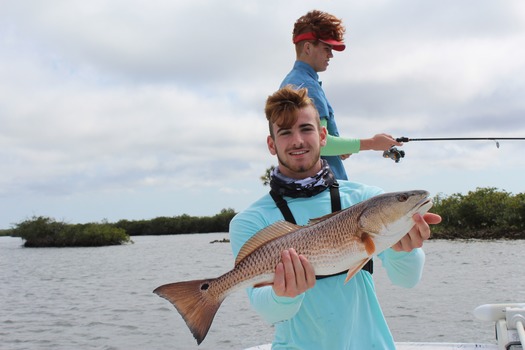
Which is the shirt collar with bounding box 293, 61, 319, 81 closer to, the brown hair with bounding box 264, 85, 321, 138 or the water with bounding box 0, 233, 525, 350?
the brown hair with bounding box 264, 85, 321, 138

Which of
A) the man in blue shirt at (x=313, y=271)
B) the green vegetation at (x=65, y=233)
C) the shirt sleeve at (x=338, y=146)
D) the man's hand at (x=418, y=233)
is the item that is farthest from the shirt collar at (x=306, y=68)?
the green vegetation at (x=65, y=233)

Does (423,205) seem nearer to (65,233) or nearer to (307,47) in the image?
(307,47)

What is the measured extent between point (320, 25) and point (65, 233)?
216 ft

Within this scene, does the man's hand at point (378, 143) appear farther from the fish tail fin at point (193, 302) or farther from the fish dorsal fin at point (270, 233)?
the fish tail fin at point (193, 302)

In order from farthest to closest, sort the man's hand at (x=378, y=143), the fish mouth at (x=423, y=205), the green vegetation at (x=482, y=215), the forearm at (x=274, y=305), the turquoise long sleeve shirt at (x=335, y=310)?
the green vegetation at (x=482, y=215)
the man's hand at (x=378, y=143)
the turquoise long sleeve shirt at (x=335, y=310)
the forearm at (x=274, y=305)
the fish mouth at (x=423, y=205)

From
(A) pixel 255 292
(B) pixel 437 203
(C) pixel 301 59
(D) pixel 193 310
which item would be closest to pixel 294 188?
(A) pixel 255 292

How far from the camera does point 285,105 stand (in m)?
3.17

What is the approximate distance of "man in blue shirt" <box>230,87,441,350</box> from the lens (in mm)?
2859

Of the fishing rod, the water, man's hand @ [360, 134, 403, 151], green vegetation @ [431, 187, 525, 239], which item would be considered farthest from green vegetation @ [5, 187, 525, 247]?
man's hand @ [360, 134, 403, 151]

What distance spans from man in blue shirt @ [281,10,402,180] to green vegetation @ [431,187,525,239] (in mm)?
45364

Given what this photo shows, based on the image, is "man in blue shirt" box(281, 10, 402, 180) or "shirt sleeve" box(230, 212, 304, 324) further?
"man in blue shirt" box(281, 10, 402, 180)

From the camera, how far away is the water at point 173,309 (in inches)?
585

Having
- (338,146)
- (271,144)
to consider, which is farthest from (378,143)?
(271,144)

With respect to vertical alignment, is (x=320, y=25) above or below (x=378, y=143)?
above
